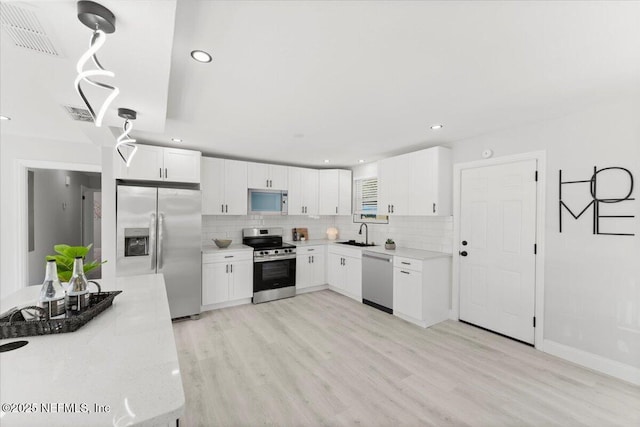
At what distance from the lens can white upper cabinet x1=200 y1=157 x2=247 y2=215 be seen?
4246mm

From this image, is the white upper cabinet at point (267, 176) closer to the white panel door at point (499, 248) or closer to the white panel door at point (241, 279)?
the white panel door at point (241, 279)

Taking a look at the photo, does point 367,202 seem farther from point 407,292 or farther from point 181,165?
point 181,165

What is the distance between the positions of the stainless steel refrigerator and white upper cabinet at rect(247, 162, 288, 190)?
3.64 ft

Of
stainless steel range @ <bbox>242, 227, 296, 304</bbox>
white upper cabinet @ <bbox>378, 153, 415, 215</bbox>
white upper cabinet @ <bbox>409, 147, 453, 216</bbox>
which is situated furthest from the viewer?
stainless steel range @ <bbox>242, 227, 296, 304</bbox>

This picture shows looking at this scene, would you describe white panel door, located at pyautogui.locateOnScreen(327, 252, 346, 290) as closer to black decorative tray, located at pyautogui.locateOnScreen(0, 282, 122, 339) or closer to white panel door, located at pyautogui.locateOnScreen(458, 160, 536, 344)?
white panel door, located at pyautogui.locateOnScreen(458, 160, 536, 344)

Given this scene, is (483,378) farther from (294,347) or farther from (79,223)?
(79,223)

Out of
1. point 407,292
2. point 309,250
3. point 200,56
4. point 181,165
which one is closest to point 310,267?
point 309,250

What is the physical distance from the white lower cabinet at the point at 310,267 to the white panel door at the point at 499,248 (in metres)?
2.41

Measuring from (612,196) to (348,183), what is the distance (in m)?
3.80

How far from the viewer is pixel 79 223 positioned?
554 centimetres

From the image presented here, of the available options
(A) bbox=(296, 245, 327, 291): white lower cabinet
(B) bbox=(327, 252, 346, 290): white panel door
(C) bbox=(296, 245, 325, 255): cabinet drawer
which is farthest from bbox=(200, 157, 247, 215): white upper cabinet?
(B) bbox=(327, 252, 346, 290): white panel door

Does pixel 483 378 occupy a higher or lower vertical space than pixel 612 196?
lower

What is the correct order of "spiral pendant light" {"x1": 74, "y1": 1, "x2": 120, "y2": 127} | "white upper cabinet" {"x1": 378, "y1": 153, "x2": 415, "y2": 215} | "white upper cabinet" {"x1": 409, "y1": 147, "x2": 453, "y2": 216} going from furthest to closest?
"white upper cabinet" {"x1": 378, "y1": 153, "x2": 415, "y2": 215}
"white upper cabinet" {"x1": 409, "y1": 147, "x2": 453, "y2": 216}
"spiral pendant light" {"x1": 74, "y1": 1, "x2": 120, "y2": 127}

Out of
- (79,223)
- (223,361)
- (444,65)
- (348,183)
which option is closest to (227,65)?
(444,65)
